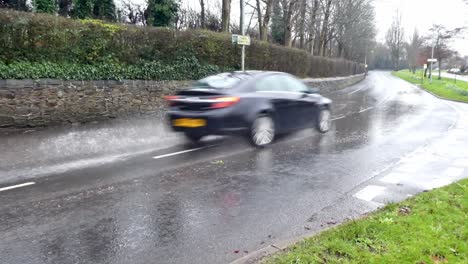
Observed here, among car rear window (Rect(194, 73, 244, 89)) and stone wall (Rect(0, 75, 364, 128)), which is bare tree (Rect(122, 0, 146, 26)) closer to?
stone wall (Rect(0, 75, 364, 128))

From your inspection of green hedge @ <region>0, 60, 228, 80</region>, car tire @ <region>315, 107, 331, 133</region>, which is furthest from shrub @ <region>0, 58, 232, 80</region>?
car tire @ <region>315, 107, 331, 133</region>

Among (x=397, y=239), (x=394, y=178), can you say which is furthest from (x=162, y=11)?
(x=397, y=239)

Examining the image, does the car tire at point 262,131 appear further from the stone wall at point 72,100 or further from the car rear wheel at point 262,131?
the stone wall at point 72,100

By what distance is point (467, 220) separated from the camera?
419cm

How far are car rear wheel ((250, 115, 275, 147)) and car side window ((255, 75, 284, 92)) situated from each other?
0.66 m

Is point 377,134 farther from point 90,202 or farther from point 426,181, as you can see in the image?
point 90,202

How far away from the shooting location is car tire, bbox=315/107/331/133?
10.6 metres

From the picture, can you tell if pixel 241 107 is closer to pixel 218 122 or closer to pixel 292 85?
pixel 218 122

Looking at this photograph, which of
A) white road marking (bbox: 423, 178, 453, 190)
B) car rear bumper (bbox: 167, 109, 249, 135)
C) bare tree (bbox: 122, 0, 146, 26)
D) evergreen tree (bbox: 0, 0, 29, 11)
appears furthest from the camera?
bare tree (bbox: 122, 0, 146, 26)

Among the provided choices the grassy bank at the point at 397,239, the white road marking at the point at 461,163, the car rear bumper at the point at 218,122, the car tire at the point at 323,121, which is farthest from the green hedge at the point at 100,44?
the white road marking at the point at 461,163

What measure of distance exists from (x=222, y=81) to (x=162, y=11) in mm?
15222

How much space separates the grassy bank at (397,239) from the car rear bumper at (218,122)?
4.01 m

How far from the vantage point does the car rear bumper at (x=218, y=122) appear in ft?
25.8

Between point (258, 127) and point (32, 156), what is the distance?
4.69 meters
